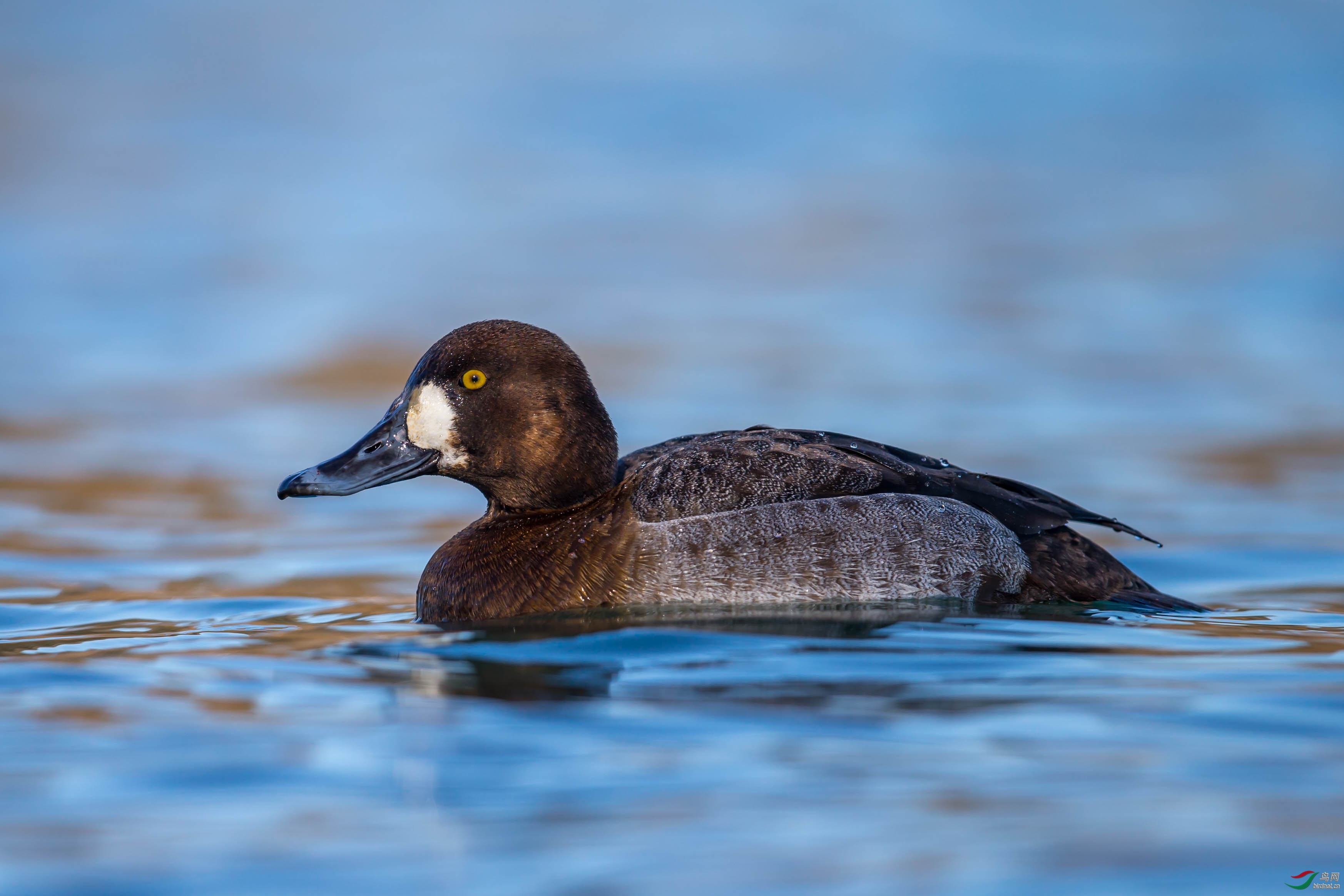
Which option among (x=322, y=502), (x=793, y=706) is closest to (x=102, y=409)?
(x=322, y=502)

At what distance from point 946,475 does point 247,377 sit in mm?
10114

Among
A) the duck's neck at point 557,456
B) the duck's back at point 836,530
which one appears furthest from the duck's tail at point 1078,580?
the duck's neck at point 557,456

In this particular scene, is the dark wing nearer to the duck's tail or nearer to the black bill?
the duck's tail

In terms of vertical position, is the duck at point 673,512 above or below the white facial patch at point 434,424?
below

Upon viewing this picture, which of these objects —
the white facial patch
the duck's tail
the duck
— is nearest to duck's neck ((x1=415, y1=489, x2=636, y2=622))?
the duck

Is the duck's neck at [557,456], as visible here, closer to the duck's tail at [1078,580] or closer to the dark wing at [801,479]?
the dark wing at [801,479]

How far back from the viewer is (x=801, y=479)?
6367 millimetres

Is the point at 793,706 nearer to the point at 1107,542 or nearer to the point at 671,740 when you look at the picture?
the point at 671,740

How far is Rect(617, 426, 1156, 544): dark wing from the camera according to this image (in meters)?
6.33

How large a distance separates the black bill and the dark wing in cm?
84

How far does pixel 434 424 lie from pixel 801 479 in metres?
1.48

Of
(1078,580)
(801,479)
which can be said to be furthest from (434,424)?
(1078,580)

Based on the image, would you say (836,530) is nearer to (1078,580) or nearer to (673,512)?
(673,512)

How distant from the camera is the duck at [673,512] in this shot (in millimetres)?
6207
